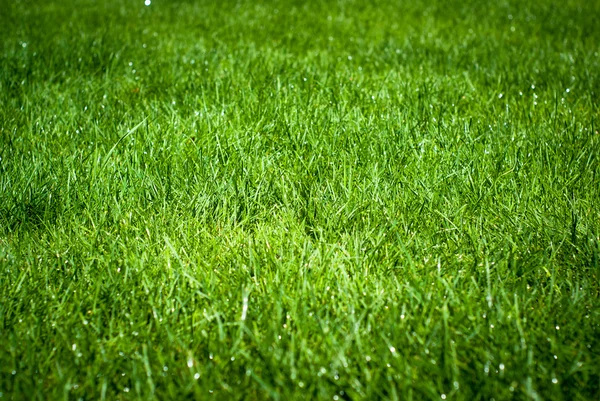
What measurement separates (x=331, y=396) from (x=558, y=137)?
1.96 m

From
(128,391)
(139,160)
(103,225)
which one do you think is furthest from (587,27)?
(128,391)

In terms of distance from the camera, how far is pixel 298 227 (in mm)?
2082

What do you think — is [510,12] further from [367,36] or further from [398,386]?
[398,386]

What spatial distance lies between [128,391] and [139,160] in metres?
1.30

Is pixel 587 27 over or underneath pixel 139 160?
over

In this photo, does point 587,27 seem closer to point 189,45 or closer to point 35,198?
point 189,45

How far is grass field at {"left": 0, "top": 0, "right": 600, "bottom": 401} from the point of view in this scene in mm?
1496

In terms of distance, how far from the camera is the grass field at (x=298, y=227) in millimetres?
1496

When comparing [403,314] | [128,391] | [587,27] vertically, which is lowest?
[128,391]

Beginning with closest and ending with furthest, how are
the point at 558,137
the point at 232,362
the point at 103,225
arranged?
the point at 232,362 < the point at 103,225 < the point at 558,137

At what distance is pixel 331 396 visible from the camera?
1.42 m

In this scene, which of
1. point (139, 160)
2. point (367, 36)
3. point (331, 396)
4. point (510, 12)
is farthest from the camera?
point (510, 12)

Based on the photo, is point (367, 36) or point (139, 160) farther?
point (367, 36)

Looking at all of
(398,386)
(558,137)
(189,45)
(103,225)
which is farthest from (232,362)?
(189,45)
